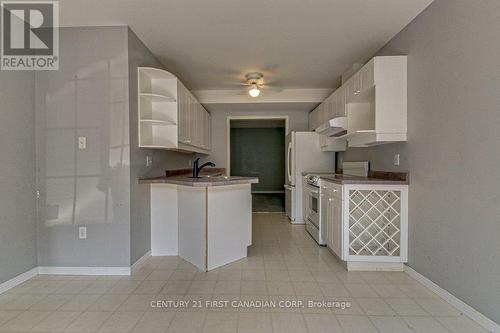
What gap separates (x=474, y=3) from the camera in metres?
1.81

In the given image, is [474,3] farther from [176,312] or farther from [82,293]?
[82,293]

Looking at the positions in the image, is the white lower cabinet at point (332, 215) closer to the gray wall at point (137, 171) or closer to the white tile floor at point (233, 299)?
the white tile floor at point (233, 299)

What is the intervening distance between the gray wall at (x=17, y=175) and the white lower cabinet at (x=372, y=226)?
315 cm

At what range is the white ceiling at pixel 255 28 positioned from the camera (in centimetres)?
227

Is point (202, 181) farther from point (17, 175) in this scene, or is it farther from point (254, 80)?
point (254, 80)

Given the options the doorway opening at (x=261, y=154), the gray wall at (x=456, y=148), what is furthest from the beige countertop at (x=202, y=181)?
the doorway opening at (x=261, y=154)

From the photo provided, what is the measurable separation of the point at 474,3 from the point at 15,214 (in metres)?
4.13

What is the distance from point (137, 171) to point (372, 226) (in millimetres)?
2597

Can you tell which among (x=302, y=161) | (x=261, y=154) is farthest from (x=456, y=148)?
(x=261, y=154)

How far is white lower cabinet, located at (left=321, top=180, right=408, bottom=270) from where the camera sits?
260 cm

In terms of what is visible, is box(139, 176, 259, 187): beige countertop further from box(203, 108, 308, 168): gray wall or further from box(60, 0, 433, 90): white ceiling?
box(203, 108, 308, 168): gray wall

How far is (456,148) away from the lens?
1.97 meters

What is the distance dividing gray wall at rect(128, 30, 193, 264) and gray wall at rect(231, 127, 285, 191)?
6.14 metres

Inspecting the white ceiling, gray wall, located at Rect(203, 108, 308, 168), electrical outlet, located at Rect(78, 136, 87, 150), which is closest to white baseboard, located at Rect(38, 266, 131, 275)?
electrical outlet, located at Rect(78, 136, 87, 150)
